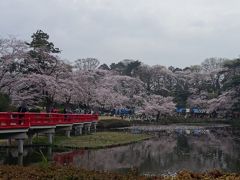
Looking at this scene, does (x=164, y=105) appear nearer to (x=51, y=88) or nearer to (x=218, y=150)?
(x=51, y=88)

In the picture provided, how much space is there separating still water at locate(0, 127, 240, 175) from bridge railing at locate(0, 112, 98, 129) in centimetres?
203

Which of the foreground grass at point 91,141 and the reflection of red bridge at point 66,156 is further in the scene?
the foreground grass at point 91,141

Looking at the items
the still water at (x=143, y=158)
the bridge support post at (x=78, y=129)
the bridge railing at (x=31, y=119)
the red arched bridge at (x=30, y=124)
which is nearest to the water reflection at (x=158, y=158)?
the still water at (x=143, y=158)

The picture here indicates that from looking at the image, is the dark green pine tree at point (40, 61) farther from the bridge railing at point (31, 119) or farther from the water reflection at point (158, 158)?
the water reflection at point (158, 158)

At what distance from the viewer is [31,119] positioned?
90.4 ft

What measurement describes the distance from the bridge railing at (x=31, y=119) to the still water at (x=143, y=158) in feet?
6.67

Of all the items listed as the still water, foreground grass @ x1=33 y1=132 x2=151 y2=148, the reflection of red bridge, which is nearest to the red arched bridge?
foreground grass @ x1=33 y1=132 x2=151 y2=148

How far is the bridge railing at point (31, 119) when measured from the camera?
23.4 m

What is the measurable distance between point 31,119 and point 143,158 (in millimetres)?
8257

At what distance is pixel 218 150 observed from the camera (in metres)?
33.8

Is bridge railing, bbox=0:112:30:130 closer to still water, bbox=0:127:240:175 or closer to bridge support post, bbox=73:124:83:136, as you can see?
still water, bbox=0:127:240:175

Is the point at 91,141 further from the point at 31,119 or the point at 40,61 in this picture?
the point at 40,61

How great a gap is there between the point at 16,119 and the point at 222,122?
59718 millimetres

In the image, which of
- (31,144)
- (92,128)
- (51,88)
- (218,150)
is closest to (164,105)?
(92,128)
